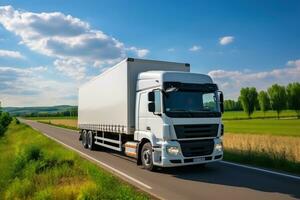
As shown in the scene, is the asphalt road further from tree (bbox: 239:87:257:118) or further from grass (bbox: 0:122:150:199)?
tree (bbox: 239:87:257:118)

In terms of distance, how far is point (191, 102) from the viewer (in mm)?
10562

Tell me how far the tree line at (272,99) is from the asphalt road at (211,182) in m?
103

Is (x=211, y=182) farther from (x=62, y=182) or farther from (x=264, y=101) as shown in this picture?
(x=264, y=101)

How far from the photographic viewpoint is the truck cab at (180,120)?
997cm

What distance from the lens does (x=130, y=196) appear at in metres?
7.20

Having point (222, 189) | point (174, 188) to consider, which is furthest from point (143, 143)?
point (222, 189)

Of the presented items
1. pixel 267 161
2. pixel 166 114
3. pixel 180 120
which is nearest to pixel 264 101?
pixel 267 161

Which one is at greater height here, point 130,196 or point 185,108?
point 185,108

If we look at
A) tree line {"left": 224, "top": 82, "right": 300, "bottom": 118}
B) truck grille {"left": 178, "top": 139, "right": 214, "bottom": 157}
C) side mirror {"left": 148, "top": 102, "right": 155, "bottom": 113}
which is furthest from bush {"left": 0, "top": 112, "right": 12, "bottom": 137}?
tree line {"left": 224, "top": 82, "right": 300, "bottom": 118}

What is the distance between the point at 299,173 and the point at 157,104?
488cm

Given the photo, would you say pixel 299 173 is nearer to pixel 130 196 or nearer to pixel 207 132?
pixel 207 132

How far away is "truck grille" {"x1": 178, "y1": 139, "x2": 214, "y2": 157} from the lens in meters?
10.0

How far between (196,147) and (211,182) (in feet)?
4.34

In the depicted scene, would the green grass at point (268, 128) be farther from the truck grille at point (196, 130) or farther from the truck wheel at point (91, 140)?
the truck grille at point (196, 130)
